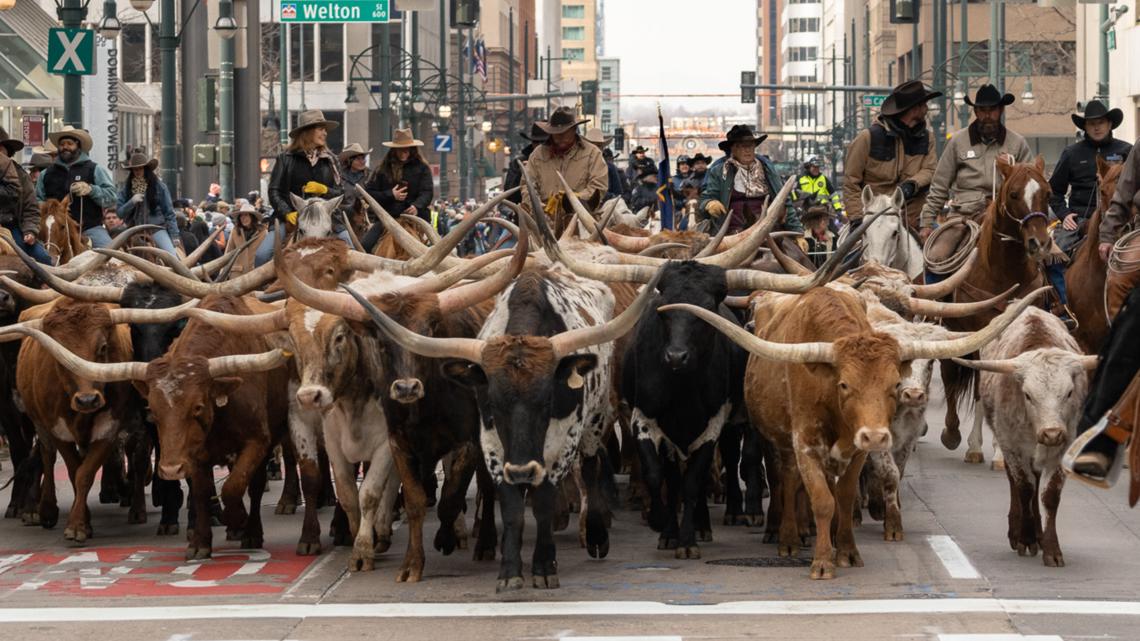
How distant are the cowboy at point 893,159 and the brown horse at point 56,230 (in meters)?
6.58

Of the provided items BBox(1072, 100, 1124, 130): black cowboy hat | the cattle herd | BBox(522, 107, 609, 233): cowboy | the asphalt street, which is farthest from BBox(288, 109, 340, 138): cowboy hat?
BBox(1072, 100, 1124, 130): black cowboy hat

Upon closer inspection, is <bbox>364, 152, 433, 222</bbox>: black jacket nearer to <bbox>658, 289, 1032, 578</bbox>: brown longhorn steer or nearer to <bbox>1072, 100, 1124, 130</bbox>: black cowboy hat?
<bbox>1072, 100, 1124, 130</bbox>: black cowboy hat

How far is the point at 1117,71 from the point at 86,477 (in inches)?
1504

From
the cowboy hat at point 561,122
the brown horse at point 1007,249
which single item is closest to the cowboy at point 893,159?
the brown horse at point 1007,249

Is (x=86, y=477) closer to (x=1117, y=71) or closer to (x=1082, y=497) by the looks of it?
(x=1082, y=497)

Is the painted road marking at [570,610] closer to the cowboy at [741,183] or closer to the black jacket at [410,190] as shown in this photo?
the black jacket at [410,190]

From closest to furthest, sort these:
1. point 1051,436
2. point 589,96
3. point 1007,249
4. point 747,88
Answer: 1. point 1051,436
2. point 1007,249
3. point 747,88
4. point 589,96

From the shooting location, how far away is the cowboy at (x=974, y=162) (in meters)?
16.8

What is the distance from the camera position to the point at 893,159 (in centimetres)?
1758

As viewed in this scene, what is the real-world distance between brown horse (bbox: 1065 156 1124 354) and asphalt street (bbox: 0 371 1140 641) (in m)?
2.42

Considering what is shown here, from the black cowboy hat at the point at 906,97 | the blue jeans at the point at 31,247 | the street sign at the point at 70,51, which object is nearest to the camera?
the blue jeans at the point at 31,247

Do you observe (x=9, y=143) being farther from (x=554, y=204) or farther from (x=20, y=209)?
(x=554, y=204)

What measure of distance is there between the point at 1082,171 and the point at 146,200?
8684 millimetres

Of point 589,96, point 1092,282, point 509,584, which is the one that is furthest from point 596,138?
point 589,96
